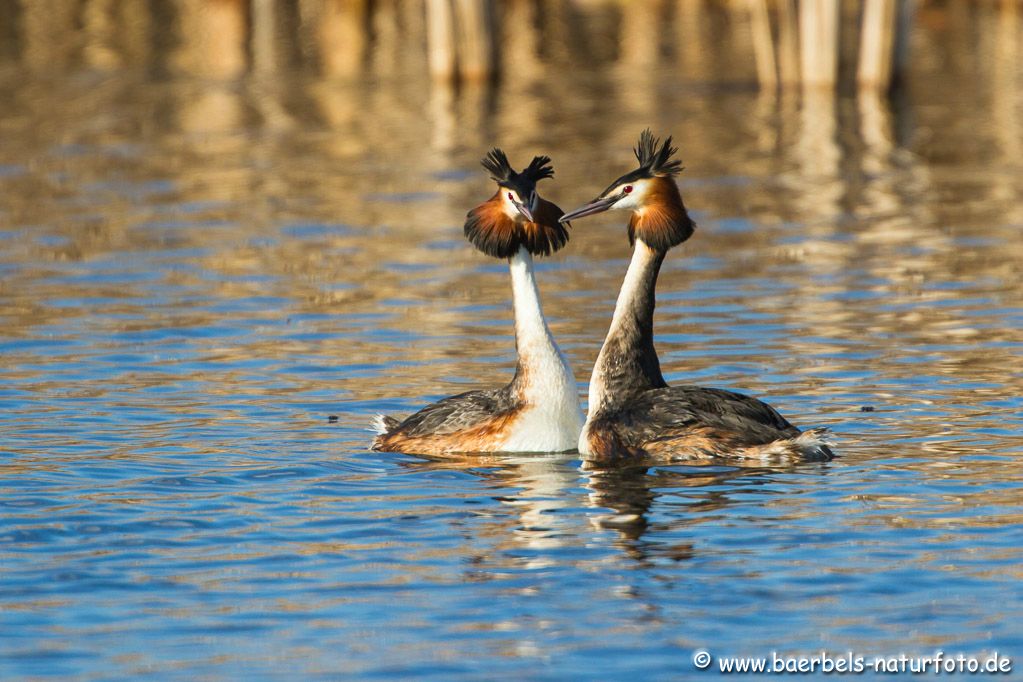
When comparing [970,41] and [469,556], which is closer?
→ [469,556]

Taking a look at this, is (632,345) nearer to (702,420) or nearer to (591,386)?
(591,386)

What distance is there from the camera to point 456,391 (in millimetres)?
14344

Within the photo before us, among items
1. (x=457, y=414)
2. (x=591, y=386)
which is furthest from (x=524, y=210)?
(x=457, y=414)

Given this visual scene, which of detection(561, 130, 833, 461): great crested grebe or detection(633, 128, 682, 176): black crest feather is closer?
detection(561, 130, 833, 461): great crested grebe

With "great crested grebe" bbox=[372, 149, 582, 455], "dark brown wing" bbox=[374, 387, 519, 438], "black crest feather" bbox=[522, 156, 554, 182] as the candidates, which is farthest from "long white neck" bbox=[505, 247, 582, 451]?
"black crest feather" bbox=[522, 156, 554, 182]

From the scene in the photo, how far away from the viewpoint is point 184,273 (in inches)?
780

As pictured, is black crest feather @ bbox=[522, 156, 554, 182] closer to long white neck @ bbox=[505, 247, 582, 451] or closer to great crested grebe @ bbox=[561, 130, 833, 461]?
great crested grebe @ bbox=[561, 130, 833, 461]

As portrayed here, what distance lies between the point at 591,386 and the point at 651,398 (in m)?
0.49

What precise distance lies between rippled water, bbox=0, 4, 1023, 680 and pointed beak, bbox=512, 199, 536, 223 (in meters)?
1.52

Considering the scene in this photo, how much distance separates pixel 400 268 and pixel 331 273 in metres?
0.74

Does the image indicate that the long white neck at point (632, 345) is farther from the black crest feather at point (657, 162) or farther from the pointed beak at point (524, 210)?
the pointed beak at point (524, 210)

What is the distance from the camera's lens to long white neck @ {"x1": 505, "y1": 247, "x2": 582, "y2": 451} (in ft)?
40.2

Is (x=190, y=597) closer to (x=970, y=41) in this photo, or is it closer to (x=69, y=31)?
(x=970, y=41)

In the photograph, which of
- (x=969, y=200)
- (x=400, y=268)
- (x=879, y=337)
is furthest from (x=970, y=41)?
(x=879, y=337)
